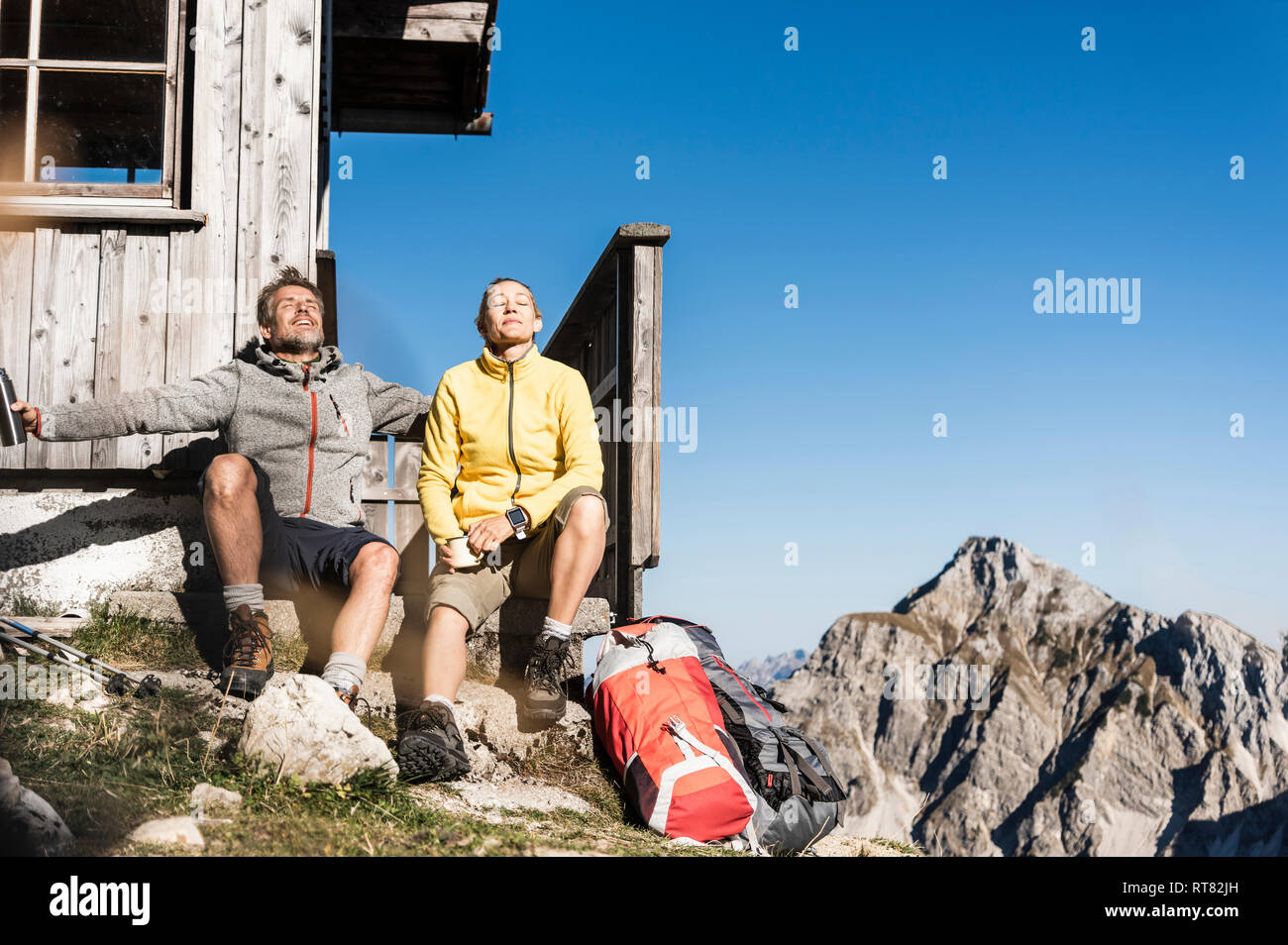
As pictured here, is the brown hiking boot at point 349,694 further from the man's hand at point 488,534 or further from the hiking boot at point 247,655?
the man's hand at point 488,534

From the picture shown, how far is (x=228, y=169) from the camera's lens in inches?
202

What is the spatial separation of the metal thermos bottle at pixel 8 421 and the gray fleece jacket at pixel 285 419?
0.45 m

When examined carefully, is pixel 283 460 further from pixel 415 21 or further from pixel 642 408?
pixel 415 21

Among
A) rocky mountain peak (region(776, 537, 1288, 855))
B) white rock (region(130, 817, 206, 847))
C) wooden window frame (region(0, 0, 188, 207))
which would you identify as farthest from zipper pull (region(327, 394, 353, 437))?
rocky mountain peak (region(776, 537, 1288, 855))

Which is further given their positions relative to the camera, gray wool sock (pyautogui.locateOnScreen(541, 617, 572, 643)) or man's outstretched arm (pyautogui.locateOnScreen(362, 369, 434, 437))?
man's outstretched arm (pyautogui.locateOnScreen(362, 369, 434, 437))

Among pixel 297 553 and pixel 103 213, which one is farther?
pixel 103 213

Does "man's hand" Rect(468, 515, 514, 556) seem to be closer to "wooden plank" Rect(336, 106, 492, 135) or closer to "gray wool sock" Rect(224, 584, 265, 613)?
"gray wool sock" Rect(224, 584, 265, 613)

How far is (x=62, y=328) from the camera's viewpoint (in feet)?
16.3

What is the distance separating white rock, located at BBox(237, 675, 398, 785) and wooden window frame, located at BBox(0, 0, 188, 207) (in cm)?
329

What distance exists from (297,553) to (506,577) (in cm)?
91

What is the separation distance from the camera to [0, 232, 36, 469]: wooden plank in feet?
16.1

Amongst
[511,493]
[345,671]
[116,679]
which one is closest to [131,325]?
[116,679]

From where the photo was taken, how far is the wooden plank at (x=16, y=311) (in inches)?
194
